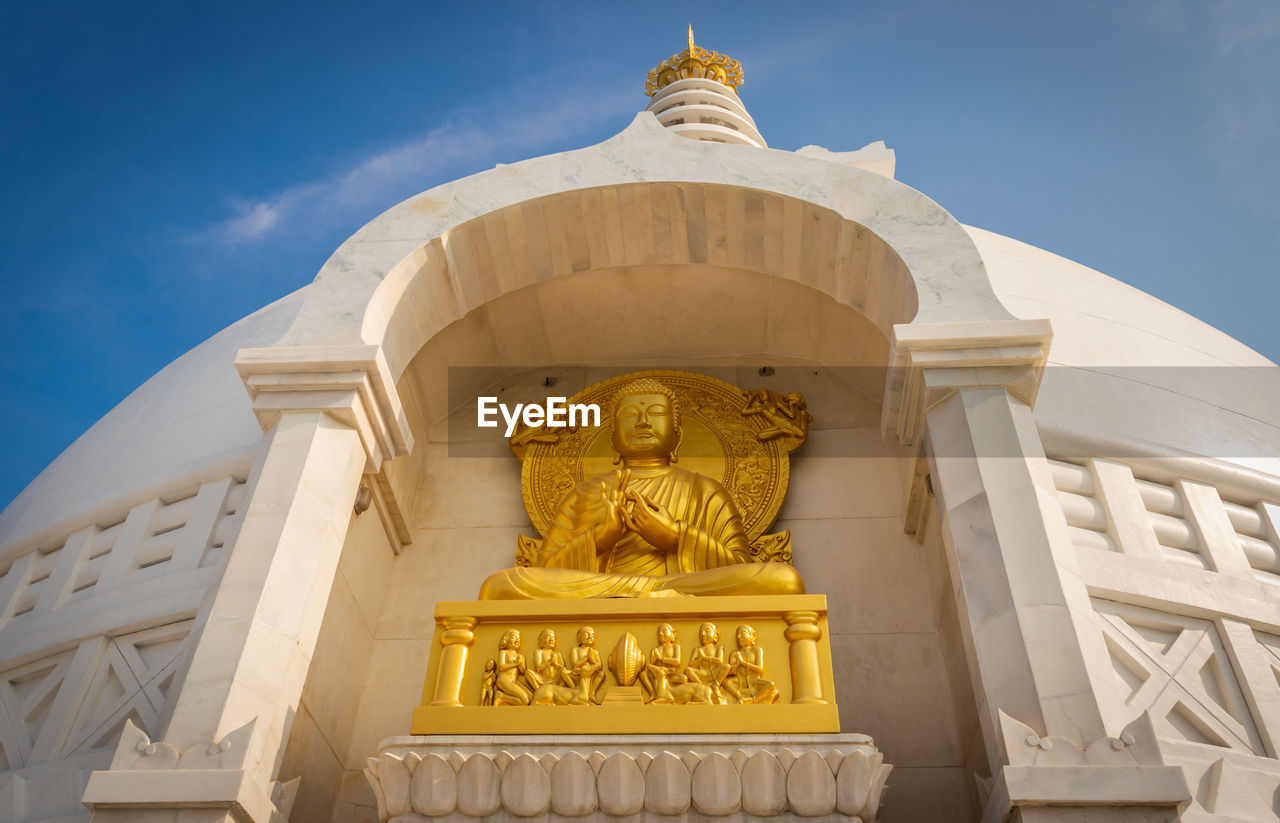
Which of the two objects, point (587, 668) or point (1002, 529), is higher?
point (1002, 529)

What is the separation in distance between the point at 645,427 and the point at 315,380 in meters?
2.48

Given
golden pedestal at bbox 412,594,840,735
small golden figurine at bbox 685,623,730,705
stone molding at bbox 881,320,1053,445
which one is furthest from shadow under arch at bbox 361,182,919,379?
small golden figurine at bbox 685,623,730,705

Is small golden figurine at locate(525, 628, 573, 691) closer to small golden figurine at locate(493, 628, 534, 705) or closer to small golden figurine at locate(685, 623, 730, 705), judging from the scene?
small golden figurine at locate(493, 628, 534, 705)

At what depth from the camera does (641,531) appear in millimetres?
7344

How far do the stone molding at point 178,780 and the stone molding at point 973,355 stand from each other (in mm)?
3975

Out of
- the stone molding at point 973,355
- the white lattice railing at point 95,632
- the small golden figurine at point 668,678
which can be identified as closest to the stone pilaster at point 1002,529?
the stone molding at point 973,355

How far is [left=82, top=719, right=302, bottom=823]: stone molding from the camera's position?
4.70 meters

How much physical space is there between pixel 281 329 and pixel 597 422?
2.88 m

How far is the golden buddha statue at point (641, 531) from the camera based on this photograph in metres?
6.34

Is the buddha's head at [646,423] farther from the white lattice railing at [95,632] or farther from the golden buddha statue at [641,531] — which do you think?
the white lattice railing at [95,632]

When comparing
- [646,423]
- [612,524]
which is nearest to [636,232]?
[646,423]

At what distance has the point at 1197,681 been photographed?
6.10m

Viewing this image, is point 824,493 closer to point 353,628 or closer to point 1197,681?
point 1197,681

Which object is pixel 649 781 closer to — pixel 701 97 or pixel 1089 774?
pixel 1089 774
